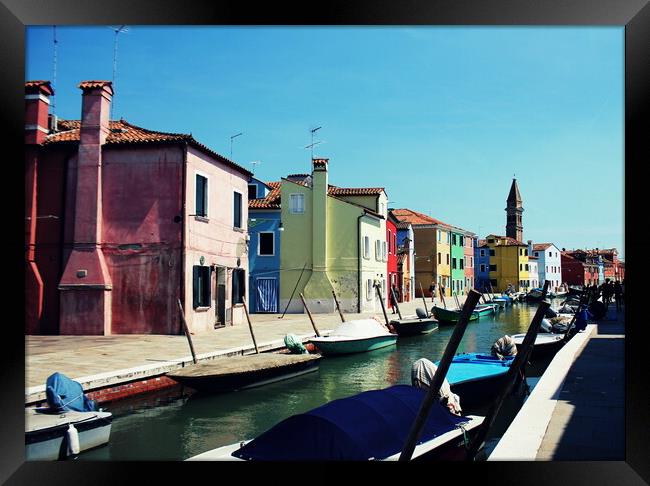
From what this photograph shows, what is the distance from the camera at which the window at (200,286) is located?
Answer: 14969mm

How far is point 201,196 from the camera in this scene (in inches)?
615

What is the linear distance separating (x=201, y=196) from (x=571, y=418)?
1163cm

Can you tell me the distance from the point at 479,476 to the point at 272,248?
2081cm

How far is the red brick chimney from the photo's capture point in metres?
13.9

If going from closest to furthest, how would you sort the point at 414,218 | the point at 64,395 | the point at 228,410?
the point at 64,395 < the point at 228,410 < the point at 414,218

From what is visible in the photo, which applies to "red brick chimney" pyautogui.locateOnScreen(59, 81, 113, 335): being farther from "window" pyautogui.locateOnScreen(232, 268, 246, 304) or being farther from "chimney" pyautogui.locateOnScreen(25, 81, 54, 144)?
"window" pyautogui.locateOnScreen(232, 268, 246, 304)

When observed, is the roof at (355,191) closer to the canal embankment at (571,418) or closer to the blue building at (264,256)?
the blue building at (264,256)

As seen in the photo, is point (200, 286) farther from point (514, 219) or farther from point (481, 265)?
point (514, 219)

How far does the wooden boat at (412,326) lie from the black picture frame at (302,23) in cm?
1501

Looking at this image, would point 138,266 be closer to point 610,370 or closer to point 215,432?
point 215,432

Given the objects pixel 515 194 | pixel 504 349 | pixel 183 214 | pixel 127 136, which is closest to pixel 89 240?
pixel 183 214

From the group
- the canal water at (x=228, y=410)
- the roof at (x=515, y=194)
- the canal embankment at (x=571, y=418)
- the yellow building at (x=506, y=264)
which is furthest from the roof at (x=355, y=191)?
the roof at (x=515, y=194)
